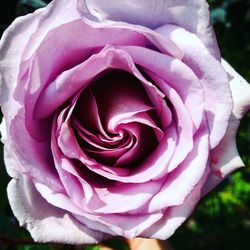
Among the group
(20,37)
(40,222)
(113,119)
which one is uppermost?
(20,37)

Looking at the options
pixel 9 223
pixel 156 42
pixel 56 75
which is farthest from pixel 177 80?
pixel 9 223

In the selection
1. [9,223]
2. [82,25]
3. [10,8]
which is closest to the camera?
[82,25]

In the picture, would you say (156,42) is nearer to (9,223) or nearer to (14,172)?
(14,172)

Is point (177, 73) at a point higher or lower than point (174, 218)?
higher

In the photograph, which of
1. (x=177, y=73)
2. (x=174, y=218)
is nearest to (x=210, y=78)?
(x=177, y=73)

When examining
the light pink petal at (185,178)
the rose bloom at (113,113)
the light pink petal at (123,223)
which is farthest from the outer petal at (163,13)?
the light pink petal at (123,223)

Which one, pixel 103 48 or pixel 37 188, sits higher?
pixel 103 48

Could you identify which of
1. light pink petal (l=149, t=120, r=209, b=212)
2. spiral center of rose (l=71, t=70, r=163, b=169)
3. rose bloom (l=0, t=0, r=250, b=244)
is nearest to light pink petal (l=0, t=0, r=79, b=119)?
rose bloom (l=0, t=0, r=250, b=244)

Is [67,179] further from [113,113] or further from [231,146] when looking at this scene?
[231,146]

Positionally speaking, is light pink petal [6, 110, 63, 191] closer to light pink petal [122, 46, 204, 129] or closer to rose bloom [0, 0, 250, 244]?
rose bloom [0, 0, 250, 244]
